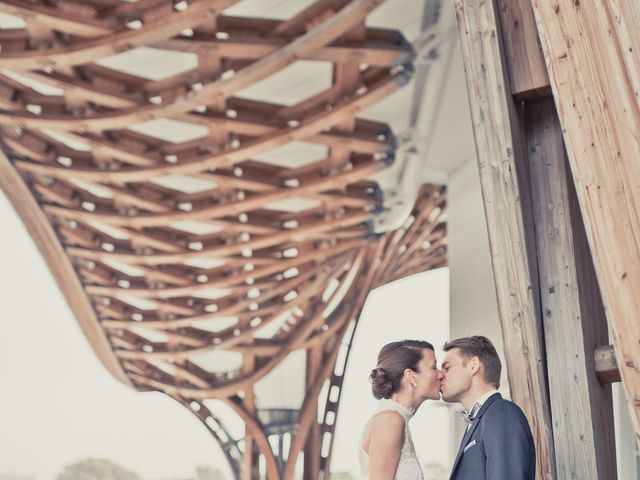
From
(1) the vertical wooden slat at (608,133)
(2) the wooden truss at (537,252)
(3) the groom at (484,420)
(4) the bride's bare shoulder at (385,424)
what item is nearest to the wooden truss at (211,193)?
(2) the wooden truss at (537,252)

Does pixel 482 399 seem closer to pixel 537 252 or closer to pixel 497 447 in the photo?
pixel 497 447

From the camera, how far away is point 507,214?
3.40 meters

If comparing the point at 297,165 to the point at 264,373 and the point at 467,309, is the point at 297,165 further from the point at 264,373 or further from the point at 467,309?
the point at 264,373

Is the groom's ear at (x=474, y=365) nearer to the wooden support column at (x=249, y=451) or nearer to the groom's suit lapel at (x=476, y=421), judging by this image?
the groom's suit lapel at (x=476, y=421)

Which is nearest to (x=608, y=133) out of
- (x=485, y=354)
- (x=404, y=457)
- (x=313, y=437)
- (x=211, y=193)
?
(x=485, y=354)

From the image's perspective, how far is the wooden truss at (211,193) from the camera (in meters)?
8.77

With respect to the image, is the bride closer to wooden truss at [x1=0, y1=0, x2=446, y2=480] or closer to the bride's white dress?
the bride's white dress

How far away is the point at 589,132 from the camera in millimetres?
2348

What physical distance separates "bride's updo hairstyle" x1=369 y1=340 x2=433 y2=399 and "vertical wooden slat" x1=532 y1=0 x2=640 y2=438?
3.30 ft

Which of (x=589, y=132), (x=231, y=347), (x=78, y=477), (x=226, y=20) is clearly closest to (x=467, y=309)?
(x=226, y=20)

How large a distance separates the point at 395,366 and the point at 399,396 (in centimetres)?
12

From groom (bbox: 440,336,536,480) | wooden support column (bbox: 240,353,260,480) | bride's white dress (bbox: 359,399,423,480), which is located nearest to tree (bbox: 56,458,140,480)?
wooden support column (bbox: 240,353,260,480)

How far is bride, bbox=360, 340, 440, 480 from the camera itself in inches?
120

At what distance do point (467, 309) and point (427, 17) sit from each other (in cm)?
347
